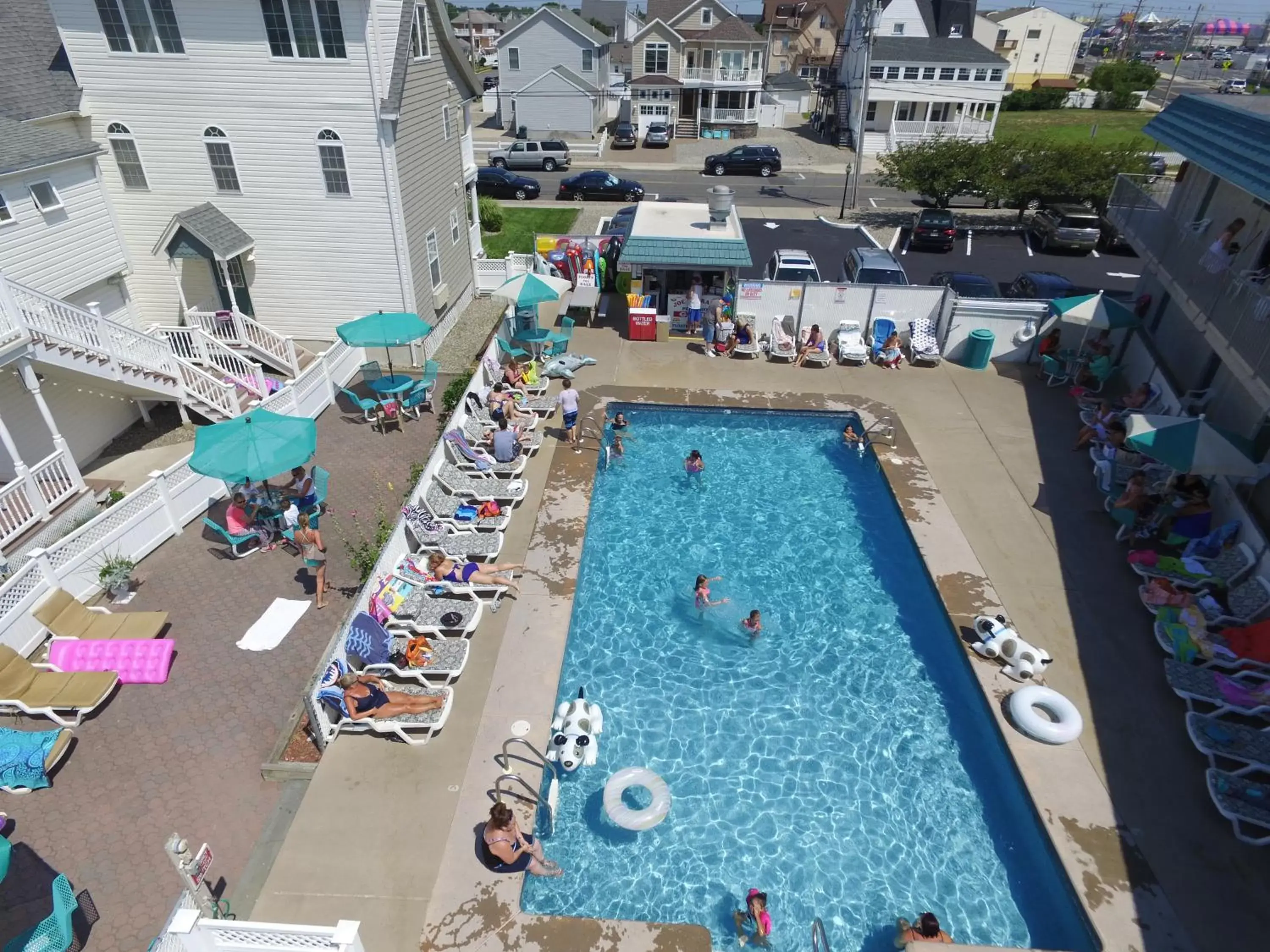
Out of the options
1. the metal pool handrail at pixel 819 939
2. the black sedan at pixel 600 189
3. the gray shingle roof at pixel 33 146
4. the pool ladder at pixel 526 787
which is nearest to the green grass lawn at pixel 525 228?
the black sedan at pixel 600 189

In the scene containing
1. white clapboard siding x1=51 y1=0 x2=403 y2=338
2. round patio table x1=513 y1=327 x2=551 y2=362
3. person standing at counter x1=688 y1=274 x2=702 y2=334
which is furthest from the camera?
person standing at counter x1=688 y1=274 x2=702 y2=334

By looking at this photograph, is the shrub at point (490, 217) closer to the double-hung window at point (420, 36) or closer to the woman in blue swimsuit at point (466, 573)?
the double-hung window at point (420, 36)

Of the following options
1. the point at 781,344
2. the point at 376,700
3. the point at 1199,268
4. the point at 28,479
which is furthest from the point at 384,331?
the point at 1199,268

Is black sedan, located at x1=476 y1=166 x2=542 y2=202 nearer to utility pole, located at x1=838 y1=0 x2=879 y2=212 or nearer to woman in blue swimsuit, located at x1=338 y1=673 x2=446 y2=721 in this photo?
utility pole, located at x1=838 y1=0 x2=879 y2=212

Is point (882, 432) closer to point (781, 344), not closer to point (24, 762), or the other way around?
point (781, 344)

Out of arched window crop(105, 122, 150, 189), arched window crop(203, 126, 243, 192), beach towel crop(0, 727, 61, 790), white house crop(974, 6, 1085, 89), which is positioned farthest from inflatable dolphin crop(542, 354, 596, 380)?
white house crop(974, 6, 1085, 89)
